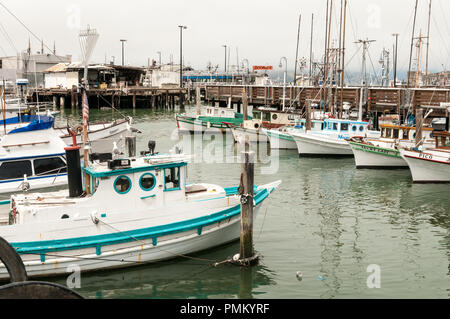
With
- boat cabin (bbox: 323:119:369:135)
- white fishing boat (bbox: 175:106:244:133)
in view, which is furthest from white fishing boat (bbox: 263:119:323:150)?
white fishing boat (bbox: 175:106:244:133)

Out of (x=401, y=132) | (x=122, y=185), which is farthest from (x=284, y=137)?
(x=122, y=185)

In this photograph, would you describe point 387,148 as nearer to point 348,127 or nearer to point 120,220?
point 348,127

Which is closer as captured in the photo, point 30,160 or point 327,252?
point 327,252

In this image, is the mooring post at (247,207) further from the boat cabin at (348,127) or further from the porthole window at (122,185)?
the boat cabin at (348,127)

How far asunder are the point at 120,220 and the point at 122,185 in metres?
0.99

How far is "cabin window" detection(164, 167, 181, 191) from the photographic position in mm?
12953

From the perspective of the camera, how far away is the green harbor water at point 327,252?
11531mm

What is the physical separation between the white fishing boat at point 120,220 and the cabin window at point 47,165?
6960 mm

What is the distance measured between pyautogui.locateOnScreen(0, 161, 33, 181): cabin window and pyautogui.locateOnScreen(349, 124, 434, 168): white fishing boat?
1795 centimetres

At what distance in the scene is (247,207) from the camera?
38.9ft

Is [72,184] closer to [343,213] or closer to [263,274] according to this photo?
[263,274]
